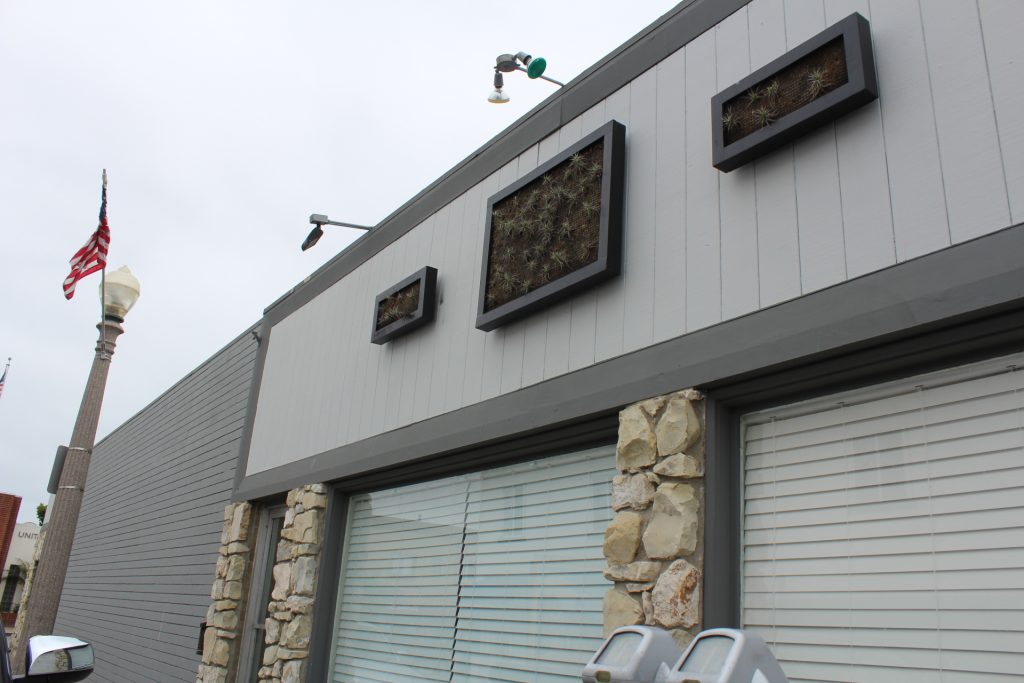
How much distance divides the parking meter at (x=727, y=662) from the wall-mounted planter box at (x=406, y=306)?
13.0 ft

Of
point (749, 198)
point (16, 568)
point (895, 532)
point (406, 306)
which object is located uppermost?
point (406, 306)

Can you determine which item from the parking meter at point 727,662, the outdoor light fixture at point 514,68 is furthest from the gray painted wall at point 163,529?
the parking meter at point 727,662

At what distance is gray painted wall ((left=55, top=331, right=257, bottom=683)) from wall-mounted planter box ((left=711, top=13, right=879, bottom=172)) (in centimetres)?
621

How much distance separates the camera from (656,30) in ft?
13.9

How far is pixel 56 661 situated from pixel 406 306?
10.8 ft

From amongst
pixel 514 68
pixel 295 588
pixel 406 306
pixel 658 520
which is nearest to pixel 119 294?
pixel 295 588

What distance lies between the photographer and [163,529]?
32.5 feet

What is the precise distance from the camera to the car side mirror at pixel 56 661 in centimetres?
271

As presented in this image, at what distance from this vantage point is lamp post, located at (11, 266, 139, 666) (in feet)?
24.0

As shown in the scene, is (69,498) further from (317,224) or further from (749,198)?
(749,198)

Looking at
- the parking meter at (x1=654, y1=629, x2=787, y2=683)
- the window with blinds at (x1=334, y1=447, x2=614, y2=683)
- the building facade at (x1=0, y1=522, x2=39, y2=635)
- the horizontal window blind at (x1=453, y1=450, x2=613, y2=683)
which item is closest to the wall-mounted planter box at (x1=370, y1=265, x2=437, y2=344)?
the window with blinds at (x1=334, y1=447, x2=614, y2=683)

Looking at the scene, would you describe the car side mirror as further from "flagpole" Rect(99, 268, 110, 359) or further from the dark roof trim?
"flagpole" Rect(99, 268, 110, 359)

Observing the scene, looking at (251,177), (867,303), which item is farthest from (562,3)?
(251,177)

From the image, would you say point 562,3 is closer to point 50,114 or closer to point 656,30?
point 656,30
